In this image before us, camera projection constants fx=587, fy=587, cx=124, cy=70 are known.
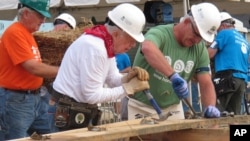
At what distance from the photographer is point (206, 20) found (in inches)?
198

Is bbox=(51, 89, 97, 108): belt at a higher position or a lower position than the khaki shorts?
higher

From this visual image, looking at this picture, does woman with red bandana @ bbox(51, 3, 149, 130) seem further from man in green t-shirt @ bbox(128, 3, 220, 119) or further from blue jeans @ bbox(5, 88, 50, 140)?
blue jeans @ bbox(5, 88, 50, 140)

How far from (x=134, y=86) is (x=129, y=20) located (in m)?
0.49

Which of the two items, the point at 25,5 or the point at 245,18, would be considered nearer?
the point at 25,5

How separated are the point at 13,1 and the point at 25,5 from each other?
4.97 metres

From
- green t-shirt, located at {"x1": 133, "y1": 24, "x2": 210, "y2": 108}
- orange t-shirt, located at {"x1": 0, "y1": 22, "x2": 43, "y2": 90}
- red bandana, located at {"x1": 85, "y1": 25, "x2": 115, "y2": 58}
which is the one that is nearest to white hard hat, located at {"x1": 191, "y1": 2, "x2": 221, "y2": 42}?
green t-shirt, located at {"x1": 133, "y1": 24, "x2": 210, "y2": 108}

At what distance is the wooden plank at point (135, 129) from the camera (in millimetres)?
3461

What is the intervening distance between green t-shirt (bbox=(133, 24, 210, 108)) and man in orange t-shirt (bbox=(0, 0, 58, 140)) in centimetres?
87

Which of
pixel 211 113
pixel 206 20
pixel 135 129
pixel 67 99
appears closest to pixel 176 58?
pixel 206 20

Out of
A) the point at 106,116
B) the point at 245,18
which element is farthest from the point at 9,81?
the point at 245,18

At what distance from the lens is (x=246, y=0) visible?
9.91 metres

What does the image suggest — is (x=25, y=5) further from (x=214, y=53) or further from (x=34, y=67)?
(x=214, y=53)

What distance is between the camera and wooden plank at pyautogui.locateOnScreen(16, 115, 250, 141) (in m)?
3.46

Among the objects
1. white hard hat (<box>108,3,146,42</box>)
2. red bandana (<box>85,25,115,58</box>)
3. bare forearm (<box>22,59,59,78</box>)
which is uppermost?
white hard hat (<box>108,3,146,42</box>)
